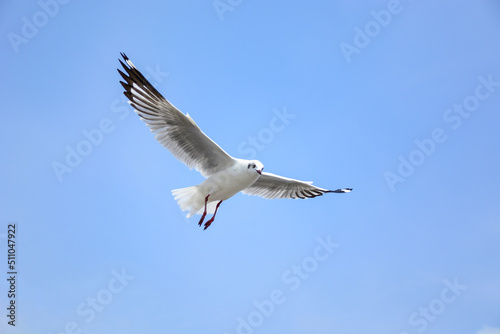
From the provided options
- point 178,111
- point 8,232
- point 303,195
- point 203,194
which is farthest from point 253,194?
point 8,232

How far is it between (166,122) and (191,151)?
2.29 ft

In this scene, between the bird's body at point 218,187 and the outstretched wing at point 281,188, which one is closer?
the bird's body at point 218,187

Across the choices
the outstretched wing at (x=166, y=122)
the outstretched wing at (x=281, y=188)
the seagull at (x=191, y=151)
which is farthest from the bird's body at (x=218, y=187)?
the outstretched wing at (x=281, y=188)

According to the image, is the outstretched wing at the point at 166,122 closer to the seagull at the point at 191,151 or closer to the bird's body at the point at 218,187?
the seagull at the point at 191,151

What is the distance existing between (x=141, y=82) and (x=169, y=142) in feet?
3.79

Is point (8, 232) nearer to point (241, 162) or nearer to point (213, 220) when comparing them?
point (213, 220)

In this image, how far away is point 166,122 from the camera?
33.0 feet

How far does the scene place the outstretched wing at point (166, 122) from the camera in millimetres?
9914

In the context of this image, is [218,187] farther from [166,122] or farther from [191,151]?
[166,122]

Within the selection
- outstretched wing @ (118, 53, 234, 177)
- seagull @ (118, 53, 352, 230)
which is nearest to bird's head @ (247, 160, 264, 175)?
seagull @ (118, 53, 352, 230)

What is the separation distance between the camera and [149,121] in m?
10.0

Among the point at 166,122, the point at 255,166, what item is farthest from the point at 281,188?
the point at 166,122

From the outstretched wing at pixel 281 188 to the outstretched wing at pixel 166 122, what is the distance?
1.55 m

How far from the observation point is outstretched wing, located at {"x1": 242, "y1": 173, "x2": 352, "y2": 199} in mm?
11492
